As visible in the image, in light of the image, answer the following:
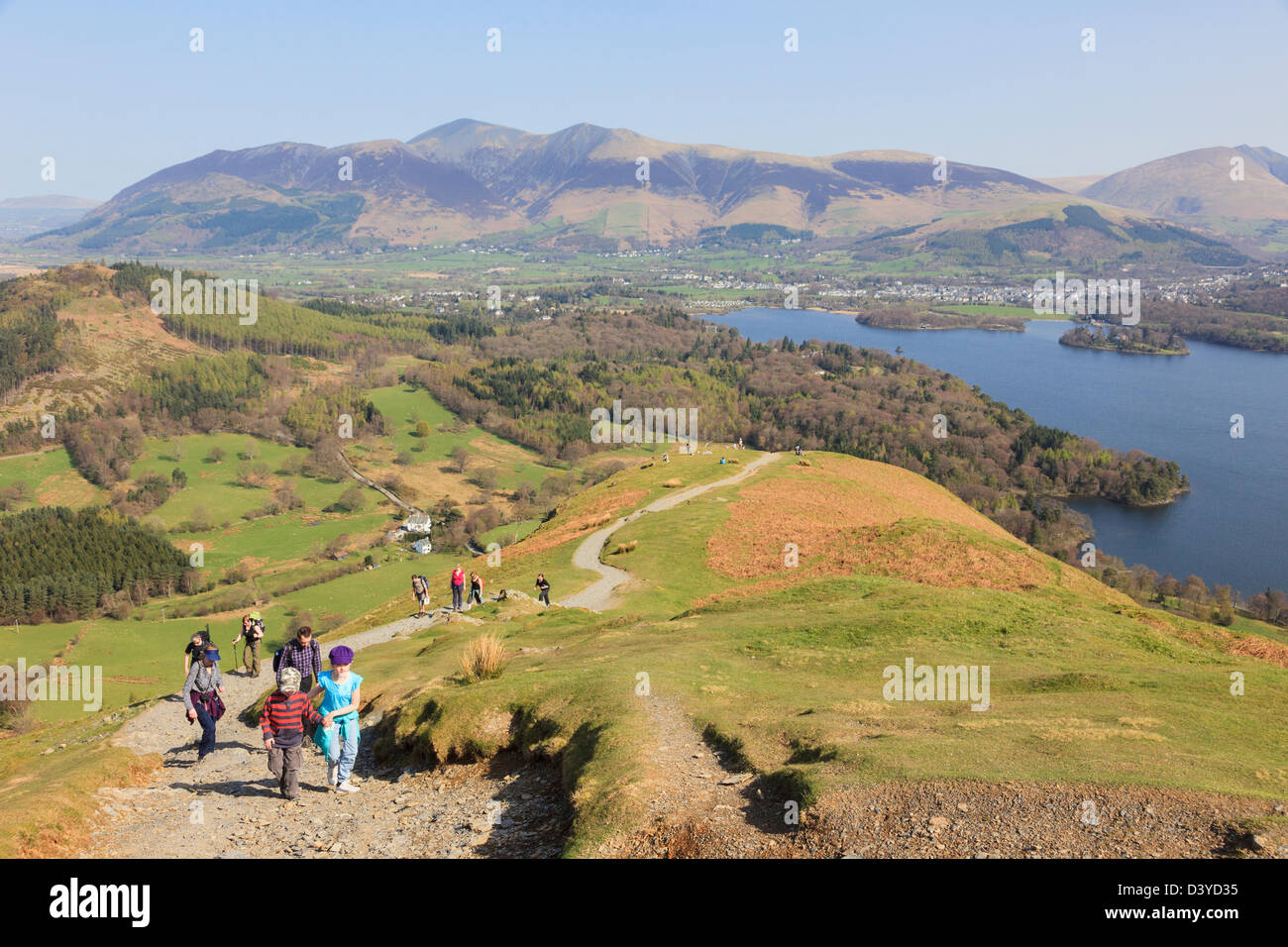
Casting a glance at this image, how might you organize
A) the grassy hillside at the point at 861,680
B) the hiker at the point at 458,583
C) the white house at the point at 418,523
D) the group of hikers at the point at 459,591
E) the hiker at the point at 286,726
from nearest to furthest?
the grassy hillside at the point at 861,680, the hiker at the point at 286,726, the hiker at the point at 458,583, the group of hikers at the point at 459,591, the white house at the point at 418,523

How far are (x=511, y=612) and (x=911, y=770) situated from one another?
31.5 metres

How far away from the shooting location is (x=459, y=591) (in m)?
43.3

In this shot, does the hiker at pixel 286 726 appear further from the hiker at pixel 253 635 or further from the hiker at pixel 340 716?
the hiker at pixel 253 635

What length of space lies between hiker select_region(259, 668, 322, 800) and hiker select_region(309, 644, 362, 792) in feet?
1.38

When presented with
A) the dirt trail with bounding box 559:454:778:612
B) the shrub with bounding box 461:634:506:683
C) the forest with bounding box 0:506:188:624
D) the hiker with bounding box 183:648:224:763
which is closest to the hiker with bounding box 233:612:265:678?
the hiker with bounding box 183:648:224:763

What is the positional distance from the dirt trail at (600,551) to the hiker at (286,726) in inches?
1044

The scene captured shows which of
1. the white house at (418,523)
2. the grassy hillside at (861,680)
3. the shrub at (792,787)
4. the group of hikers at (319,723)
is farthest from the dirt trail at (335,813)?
the white house at (418,523)

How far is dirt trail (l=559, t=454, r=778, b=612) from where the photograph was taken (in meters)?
46.3

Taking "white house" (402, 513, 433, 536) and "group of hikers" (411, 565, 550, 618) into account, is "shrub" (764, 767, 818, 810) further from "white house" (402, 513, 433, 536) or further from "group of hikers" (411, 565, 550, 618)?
"white house" (402, 513, 433, 536)

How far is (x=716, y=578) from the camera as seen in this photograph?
164ft

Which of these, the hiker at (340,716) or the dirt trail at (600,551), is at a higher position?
the hiker at (340,716)

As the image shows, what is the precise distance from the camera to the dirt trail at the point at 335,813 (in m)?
15.0
